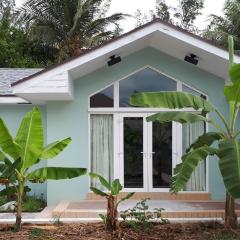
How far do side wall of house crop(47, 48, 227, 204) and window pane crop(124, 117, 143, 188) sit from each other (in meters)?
1.09

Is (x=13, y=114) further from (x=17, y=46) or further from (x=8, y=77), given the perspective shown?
(x=17, y=46)

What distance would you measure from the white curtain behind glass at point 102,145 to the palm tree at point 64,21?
19425mm

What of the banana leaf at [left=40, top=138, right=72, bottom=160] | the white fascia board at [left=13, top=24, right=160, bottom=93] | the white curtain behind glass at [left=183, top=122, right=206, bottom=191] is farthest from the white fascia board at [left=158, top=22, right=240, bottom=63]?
the banana leaf at [left=40, top=138, right=72, bottom=160]

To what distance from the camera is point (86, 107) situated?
41.9 feet

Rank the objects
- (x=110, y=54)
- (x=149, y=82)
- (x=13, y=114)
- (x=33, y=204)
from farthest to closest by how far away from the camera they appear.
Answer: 1. (x=13, y=114)
2. (x=149, y=82)
3. (x=33, y=204)
4. (x=110, y=54)

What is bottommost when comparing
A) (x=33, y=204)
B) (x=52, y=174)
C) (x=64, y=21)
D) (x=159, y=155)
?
(x=33, y=204)

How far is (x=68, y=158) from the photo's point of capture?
12.7 m

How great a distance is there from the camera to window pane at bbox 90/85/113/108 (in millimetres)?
12789

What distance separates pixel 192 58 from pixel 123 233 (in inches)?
224

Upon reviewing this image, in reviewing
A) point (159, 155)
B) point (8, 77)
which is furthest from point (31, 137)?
point (8, 77)

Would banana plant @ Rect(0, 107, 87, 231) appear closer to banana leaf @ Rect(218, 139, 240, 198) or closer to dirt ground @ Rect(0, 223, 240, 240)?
dirt ground @ Rect(0, 223, 240, 240)

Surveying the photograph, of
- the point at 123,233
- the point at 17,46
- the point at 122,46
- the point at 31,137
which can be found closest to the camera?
the point at 31,137

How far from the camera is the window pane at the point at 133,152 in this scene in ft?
41.5

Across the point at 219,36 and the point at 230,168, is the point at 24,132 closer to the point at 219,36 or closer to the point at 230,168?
the point at 230,168
